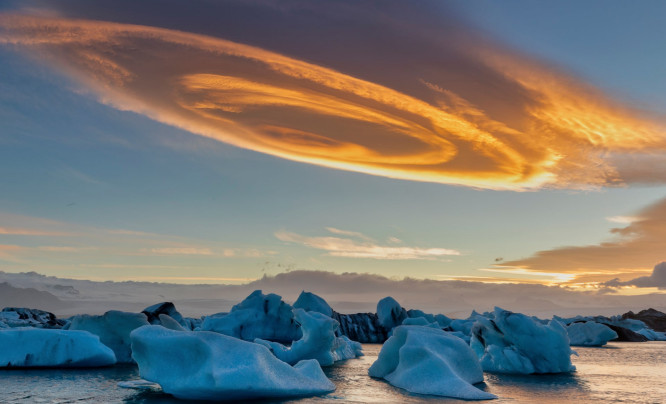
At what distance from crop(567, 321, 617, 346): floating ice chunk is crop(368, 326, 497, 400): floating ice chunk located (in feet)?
99.0

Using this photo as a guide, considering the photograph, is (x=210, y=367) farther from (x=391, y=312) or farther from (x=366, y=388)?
(x=391, y=312)

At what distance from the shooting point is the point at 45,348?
18484mm

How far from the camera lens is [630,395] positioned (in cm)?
1430

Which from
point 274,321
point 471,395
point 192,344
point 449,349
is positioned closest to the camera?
point 192,344

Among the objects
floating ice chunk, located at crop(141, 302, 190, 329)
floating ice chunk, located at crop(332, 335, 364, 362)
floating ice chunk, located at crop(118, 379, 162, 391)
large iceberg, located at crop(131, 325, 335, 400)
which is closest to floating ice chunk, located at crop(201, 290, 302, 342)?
floating ice chunk, located at crop(141, 302, 190, 329)

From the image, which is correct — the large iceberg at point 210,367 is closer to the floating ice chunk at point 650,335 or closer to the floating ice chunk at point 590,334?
the floating ice chunk at point 590,334

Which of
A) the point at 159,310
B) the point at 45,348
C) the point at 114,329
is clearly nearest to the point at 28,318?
the point at 159,310

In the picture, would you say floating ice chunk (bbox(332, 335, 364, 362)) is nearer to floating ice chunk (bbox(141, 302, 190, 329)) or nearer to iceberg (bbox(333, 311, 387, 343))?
floating ice chunk (bbox(141, 302, 190, 329))

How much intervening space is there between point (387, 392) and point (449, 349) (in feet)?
7.54

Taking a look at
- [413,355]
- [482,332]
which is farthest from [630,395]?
[482,332]

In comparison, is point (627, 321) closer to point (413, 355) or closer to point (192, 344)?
point (413, 355)

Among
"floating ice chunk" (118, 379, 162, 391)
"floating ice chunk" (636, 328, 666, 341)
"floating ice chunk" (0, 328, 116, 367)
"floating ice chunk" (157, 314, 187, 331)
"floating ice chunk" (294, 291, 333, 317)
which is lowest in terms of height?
"floating ice chunk" (636, 328, 666, 341)

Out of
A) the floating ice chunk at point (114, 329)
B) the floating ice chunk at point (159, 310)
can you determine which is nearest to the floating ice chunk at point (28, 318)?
the floating ice chunk at point (159, 310)

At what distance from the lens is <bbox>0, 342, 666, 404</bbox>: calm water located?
12375 mm
